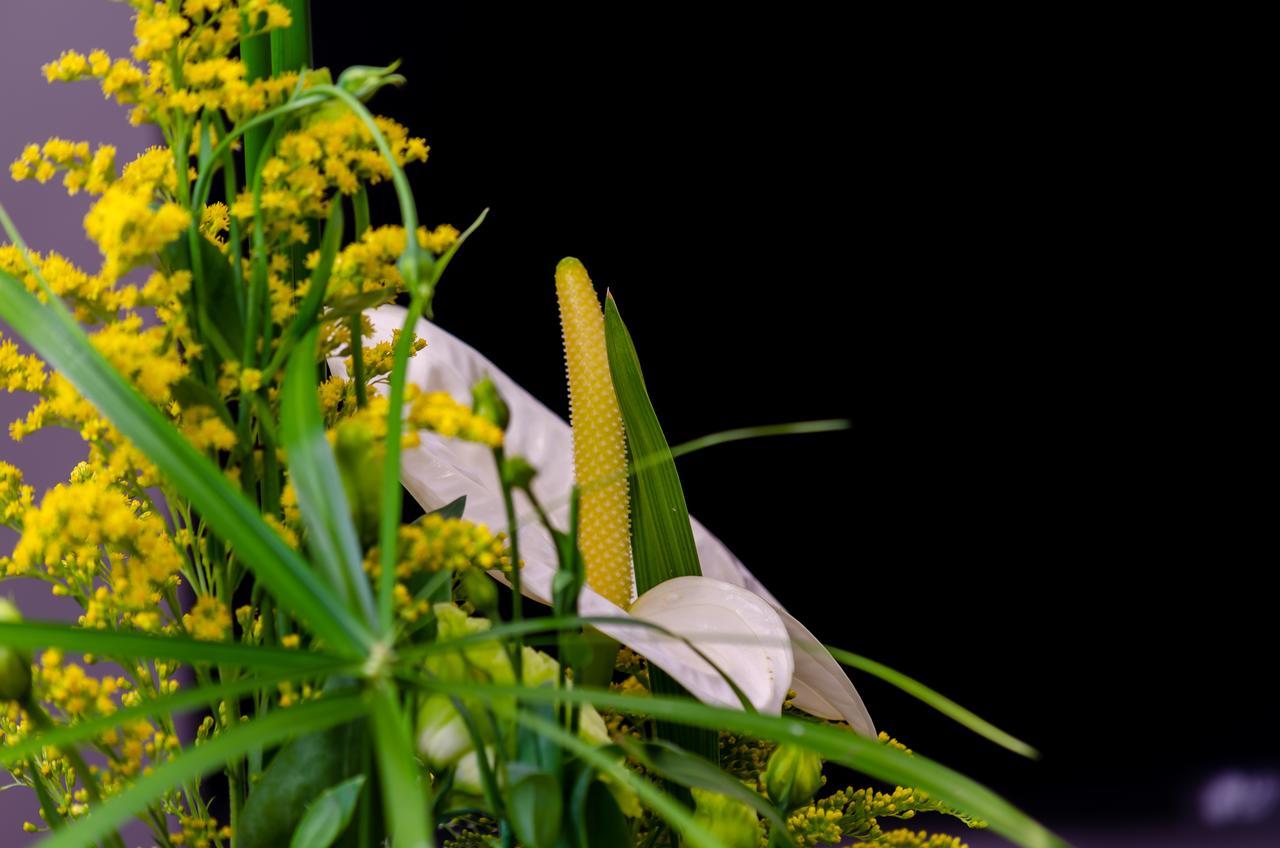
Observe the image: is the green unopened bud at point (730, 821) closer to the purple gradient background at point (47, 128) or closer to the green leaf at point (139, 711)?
the green leaf at point (139, 711)

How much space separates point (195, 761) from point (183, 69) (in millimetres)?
153

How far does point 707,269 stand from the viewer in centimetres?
81

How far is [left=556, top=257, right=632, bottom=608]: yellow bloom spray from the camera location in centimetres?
44

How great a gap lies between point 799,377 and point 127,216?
632 mm

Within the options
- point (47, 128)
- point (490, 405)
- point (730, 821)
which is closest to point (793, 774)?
point (730, 821)

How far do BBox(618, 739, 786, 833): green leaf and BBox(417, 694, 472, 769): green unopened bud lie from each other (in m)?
0.03

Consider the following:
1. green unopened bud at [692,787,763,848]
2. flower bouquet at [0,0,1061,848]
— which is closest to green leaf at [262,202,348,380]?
flower bouquet at [0,0,1061,848]

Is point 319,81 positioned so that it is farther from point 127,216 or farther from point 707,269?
point 707,269

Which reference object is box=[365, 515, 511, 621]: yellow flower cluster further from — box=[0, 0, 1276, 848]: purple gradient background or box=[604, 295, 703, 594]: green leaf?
box=[0, 0, 1276, 848]: purple gradient background

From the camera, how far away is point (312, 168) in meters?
0.25

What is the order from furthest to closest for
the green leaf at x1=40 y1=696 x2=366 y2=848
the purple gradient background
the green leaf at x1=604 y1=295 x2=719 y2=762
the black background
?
the black background
the purple gradient background
the green leaf at x1=604 y1=295 x2=719 y2=762
the green leaf at x1=40 y1=696 x2=366 y2=848

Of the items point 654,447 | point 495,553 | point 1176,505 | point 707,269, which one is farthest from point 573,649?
point 1176,505

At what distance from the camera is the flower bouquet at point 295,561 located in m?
0.18

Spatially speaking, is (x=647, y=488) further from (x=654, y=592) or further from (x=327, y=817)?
(x=327, y=817)
